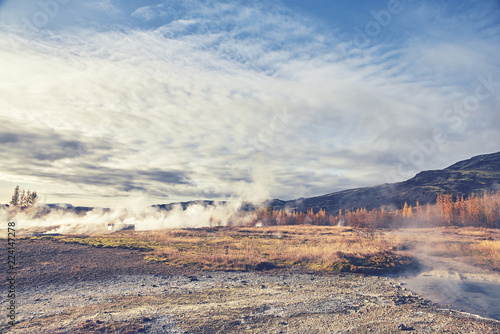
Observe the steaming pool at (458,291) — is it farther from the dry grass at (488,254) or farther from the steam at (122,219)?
the steam at (122,219)

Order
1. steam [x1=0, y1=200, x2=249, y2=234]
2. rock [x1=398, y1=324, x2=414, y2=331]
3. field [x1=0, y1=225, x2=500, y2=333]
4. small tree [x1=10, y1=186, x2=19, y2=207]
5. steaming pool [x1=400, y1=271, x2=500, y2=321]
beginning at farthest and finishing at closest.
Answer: small tree [x1=10, y1=186, x2=19, y2=207]
steam [x1=0, y1=200, x2=249, y2=234]
steaming pool [x1=400, y1=271, x2=500, y2=321]
field [x1=0, y1=225, x2=500, y2=333]
rock [x1=398, y1=324, x2=414, y2=331]

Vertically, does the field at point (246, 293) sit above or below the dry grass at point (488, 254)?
below

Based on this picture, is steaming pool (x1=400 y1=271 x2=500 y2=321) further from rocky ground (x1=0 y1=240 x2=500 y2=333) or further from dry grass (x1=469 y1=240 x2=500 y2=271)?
dry grass (x1=469 y1=240 x2=500 y2=271)

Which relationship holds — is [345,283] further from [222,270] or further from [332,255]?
[222,270]

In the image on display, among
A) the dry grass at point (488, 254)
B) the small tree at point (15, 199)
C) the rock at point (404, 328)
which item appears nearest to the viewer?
the rock at point (404, 328)

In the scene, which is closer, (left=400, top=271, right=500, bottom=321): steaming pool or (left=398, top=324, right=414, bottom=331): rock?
(left=398, top=324, right=414, bottom=331): rock

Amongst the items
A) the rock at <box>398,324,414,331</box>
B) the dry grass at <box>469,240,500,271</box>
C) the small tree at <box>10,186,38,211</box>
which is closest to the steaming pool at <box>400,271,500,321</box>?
Result: the rock at <box>398,324,414,331</box>

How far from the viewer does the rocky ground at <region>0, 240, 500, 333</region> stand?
11609 mm

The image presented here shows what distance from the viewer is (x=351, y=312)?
1361cm

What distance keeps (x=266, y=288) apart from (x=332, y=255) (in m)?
11.6

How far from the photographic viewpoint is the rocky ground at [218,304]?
457 inches

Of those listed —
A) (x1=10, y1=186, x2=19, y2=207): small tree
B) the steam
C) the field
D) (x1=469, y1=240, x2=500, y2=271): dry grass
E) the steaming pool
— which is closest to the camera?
the field

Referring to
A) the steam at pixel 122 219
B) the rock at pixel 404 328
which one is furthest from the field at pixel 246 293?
the steam at pixel 122 219

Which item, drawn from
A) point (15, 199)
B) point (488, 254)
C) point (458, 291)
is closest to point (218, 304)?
point (458, 291)
